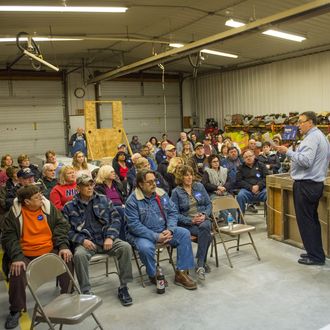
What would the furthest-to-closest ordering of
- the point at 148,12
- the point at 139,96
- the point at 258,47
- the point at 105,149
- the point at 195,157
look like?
the point at 139,96
the point at 258,47
the point at 105,149
the point at 148,12
the point at 195,157

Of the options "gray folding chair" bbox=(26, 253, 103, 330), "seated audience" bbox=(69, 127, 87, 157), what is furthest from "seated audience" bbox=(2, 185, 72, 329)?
"seated audience" bbox=(69, 127, 87, 157)

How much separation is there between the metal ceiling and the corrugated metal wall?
372 mm

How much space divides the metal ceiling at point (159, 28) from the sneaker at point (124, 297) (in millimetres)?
4523

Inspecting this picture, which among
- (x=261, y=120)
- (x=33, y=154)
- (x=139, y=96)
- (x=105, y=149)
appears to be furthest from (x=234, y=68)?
(x=33, y=154)

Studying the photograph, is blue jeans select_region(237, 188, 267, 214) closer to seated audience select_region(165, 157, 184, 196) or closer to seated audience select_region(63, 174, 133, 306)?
seated audience select_region(165, 157, 184, 196)

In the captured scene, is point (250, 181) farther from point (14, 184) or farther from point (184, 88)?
point (184, 88)

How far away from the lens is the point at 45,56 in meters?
12.4

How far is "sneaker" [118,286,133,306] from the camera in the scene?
3665mm

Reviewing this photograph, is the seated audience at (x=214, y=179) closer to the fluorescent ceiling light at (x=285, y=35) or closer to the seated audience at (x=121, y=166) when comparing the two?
the seated audience at (x=121, y=166)

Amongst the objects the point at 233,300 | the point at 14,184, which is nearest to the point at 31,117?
the point at 14,184

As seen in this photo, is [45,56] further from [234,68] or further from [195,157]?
[195,157]

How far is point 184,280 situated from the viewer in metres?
3.98

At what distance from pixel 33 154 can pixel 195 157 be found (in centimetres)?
806

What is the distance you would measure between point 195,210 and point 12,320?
7.13 ft
